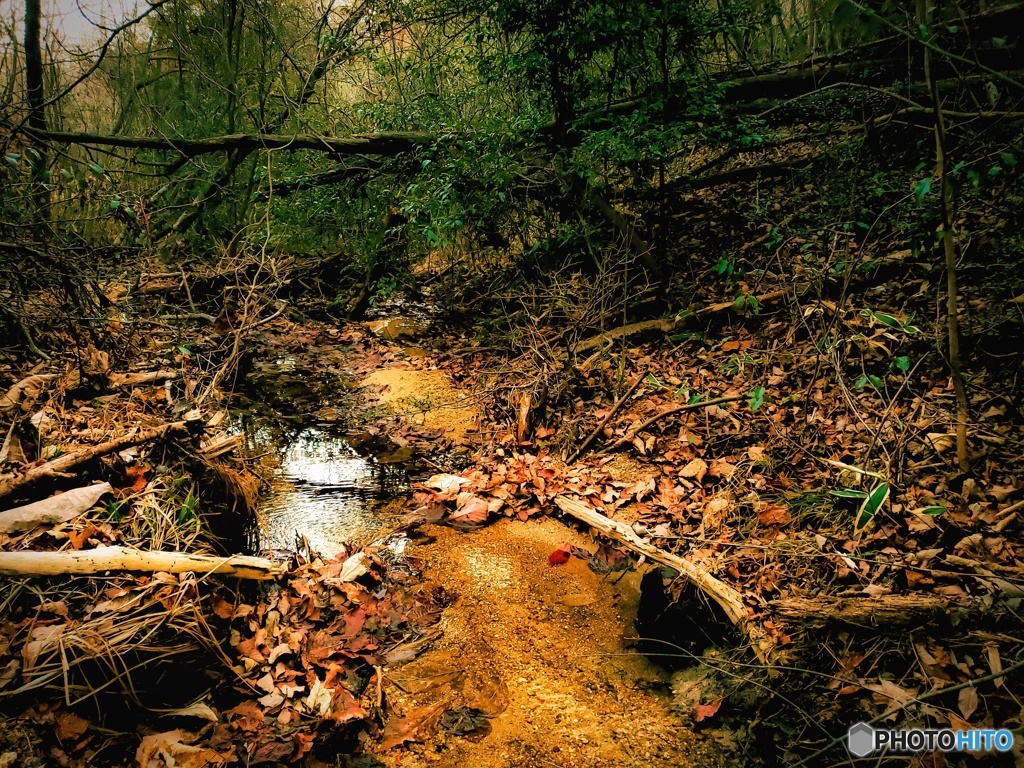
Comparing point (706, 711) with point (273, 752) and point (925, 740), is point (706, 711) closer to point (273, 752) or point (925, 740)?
point (925, 740)

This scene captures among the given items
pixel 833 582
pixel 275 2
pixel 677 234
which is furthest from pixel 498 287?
pixel 275 2

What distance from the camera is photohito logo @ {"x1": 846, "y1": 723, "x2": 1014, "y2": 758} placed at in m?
1.80

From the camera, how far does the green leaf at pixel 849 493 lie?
116 inches

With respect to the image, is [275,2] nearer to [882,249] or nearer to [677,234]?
[677,234]

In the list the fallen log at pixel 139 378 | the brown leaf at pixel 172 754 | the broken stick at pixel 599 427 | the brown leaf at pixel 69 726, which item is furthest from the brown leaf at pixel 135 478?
the broken stick at pixel 599 427

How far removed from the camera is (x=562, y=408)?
5246 millimetres

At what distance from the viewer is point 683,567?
3.01 meters

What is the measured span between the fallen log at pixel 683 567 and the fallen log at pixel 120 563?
6.73 ft

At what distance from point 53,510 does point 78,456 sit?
0.45 metres

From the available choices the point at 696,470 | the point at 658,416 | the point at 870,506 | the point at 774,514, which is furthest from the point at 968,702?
the point at 658,416

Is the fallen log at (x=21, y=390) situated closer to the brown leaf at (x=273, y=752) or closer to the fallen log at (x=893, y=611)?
the brown leaf at (x=273, y=752)

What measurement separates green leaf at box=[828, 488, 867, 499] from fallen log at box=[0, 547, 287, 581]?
3145 mm

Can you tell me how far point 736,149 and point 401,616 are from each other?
625cm

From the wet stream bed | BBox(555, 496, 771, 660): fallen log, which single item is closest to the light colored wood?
BBox(555, 496, 771, 660): fallen log
